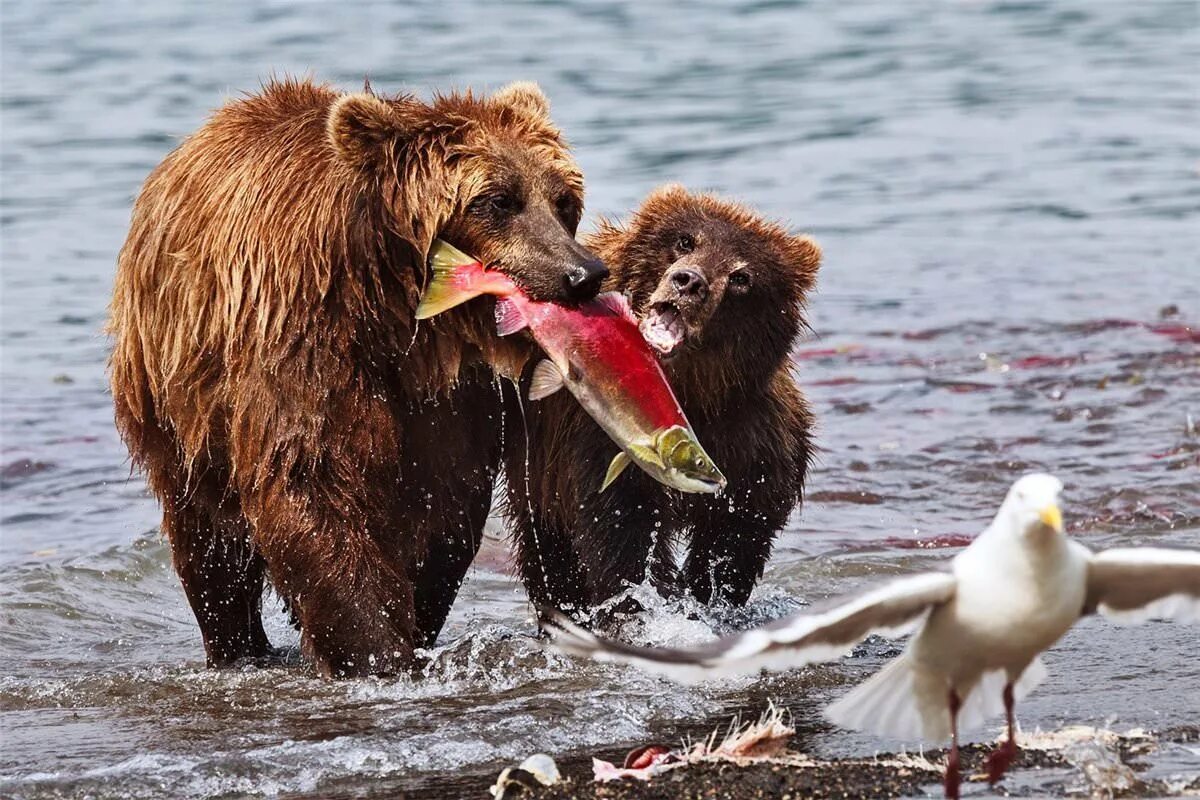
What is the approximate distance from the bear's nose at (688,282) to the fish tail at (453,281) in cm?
87

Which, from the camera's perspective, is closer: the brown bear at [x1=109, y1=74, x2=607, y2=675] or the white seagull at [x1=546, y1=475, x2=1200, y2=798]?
the white seagull at [x1=546, y1=475, x2=1200, y2=798]

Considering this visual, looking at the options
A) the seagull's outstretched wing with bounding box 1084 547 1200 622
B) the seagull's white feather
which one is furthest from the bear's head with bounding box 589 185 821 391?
the seagull's outstretched wing with bounding box 1084 547 1200 622

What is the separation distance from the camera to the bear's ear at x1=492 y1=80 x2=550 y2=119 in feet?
21.0

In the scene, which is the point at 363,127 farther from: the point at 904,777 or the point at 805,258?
the point at 904,777

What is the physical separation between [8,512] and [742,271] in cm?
486

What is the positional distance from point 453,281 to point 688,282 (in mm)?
978

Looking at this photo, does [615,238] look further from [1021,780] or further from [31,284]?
[31,284]

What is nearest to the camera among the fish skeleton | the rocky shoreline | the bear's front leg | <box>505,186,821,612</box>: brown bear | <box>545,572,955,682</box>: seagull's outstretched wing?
<box>545,572,955,682</box>: seagull's outstretched wing

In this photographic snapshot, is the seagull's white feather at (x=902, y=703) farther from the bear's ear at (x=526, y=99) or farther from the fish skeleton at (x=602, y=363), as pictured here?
the bear's ear at (x=526, y=99)

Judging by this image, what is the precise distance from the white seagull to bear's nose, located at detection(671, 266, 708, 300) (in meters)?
1.99

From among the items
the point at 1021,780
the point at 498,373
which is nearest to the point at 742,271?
the point at 498,373

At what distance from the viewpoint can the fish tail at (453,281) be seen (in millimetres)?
6023

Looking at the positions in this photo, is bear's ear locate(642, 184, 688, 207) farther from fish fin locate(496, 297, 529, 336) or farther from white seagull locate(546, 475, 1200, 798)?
white seagull locate(546, 475, 1200, 798)

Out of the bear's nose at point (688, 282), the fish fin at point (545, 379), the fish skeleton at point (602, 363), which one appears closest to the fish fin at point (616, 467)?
the fish skeleton at point (602, 363)
